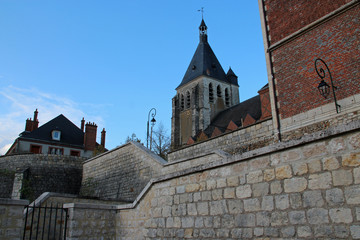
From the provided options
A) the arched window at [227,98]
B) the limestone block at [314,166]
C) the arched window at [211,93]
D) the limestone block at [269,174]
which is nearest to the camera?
the limestone block at [314,166]

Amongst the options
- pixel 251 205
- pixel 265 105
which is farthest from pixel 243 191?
pixel 265 105

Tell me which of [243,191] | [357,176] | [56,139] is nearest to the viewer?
[357,176]

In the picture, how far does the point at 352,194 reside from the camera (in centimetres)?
334

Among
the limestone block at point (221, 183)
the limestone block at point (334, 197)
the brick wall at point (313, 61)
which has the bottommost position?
the limestone block at point (334, 197)

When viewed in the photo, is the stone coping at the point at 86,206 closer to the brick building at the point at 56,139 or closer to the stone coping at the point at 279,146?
the stone coping at the point at 279,146

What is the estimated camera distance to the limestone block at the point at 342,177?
3.41 meters

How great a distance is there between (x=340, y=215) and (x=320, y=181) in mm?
440

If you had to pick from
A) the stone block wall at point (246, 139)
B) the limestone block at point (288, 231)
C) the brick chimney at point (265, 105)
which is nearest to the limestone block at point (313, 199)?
the limestone block at point (288, 231)

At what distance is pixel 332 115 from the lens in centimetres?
859

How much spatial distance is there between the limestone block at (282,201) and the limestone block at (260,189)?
20 centimetres

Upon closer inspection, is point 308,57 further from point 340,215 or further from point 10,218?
point 10,218

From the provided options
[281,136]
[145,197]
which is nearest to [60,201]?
[145,197]

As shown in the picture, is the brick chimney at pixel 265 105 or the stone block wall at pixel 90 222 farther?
the brick chimney at pixel 265 105

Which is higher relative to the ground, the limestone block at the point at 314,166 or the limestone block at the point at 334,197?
the limestone block at the point at 314,166
